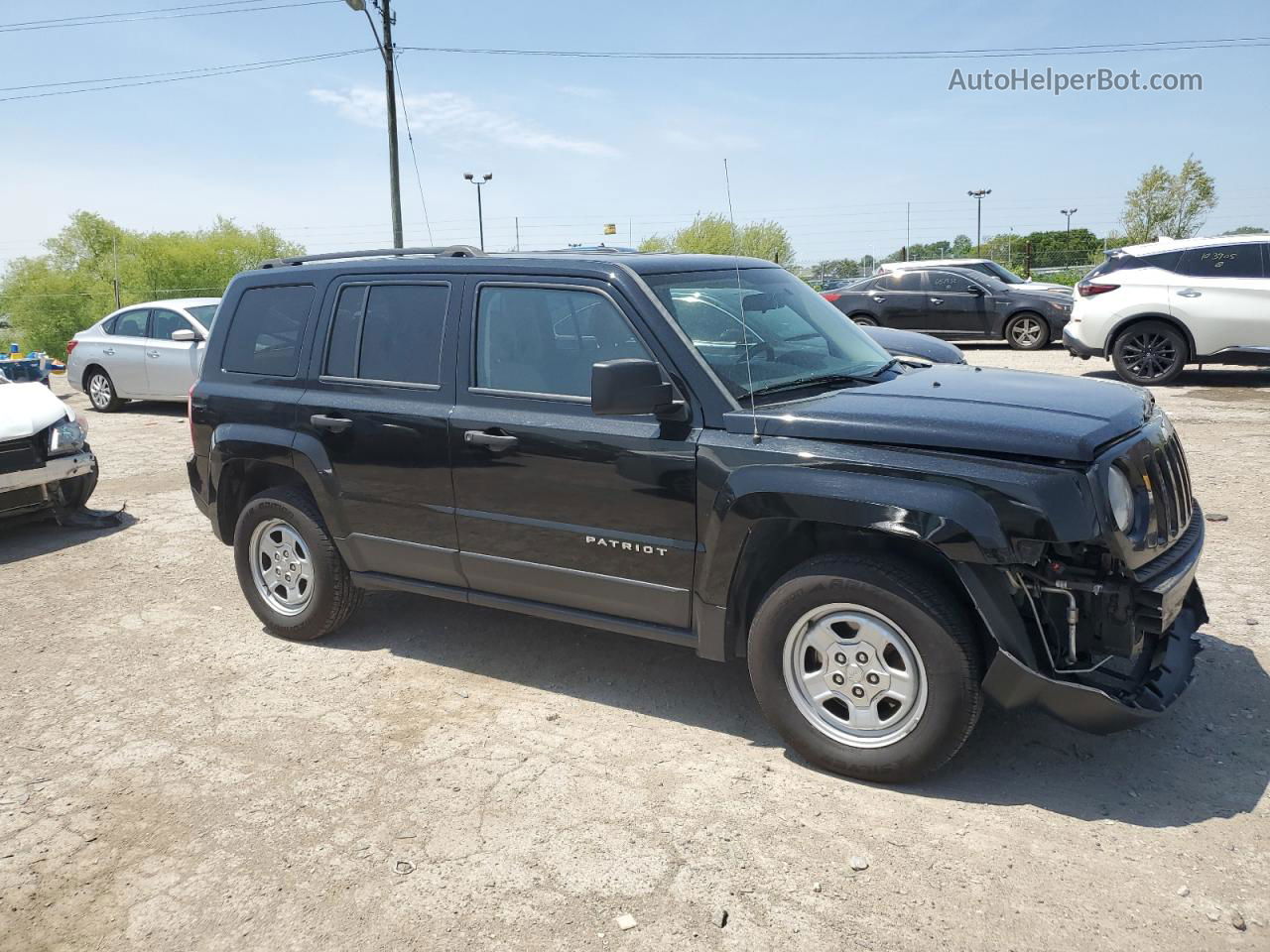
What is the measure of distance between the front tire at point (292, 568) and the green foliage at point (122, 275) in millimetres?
66000

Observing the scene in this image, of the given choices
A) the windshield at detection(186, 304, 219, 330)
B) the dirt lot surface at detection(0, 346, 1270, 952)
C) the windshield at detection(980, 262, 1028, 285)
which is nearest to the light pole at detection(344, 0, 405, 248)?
the windshield at detection(186, 304, 219, 330)

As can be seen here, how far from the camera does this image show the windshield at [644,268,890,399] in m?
4.10

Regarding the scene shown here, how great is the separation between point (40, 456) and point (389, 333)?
4290mm

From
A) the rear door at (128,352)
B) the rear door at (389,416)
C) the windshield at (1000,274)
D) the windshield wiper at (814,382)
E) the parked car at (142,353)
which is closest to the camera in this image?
the windshield wiper at (814,382)

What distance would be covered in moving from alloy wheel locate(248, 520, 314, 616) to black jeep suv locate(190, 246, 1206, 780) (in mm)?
19

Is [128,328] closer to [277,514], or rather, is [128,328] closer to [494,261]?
[277,514]

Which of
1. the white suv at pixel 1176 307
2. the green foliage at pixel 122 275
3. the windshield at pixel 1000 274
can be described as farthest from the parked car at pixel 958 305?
the green foliage at pixel 122 275

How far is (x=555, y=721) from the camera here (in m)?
4.33

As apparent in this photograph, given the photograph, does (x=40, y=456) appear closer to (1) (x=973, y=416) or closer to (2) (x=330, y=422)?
(2) (x=330, y=422)

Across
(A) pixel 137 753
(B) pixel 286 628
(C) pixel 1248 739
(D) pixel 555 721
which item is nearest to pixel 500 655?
(D) pixel 555 721

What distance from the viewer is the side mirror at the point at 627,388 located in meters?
3.73

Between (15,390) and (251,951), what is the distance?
6697mm

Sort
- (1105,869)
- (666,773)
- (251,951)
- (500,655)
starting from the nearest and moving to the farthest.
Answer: (251,951), (1105,869), (666,773), (500,655)

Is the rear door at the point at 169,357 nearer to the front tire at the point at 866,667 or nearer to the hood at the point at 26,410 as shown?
the hood at the point at 26,410
